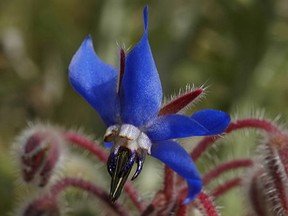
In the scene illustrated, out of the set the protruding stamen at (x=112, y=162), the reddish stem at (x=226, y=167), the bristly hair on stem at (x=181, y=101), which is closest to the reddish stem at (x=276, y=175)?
the reddish stem at (x=226, y=167)

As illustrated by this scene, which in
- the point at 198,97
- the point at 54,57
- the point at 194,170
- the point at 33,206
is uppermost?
the point at 54,57

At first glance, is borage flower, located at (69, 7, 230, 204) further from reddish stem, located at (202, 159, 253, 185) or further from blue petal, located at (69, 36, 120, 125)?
reddish stem, located at (202, 159, 253, 185)

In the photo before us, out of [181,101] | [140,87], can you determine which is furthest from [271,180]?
[140,87]

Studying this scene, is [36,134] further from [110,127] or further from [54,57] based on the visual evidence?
[54,57]

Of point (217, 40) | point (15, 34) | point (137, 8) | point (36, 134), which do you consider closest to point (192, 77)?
point (217, 40)

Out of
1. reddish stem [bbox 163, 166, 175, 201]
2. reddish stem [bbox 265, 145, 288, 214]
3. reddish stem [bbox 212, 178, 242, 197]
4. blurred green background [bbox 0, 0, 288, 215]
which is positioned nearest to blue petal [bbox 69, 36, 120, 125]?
reddish stem [bbox 163, 166, 175, 201]

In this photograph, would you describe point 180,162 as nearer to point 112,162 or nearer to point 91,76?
point 112,162

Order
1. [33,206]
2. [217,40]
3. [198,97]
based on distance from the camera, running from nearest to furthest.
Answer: [198,97], [33,206], [217,40]
